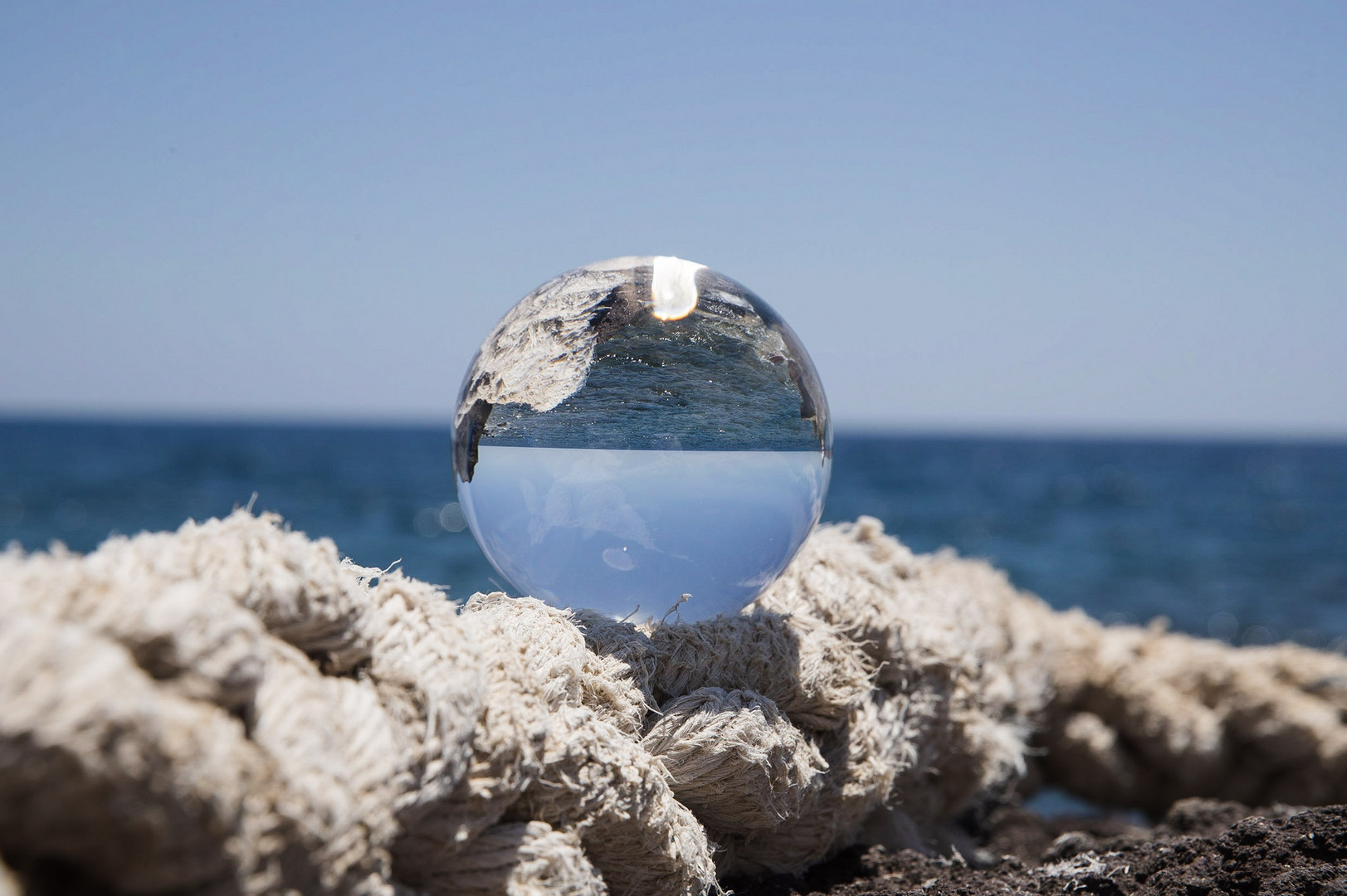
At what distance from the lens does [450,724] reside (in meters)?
1.34

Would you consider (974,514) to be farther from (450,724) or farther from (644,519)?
(450,724)

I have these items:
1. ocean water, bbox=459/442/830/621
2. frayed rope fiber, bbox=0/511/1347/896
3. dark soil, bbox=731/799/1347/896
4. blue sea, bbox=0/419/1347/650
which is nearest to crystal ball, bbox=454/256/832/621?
ocean water, bbox=459/442/830/621

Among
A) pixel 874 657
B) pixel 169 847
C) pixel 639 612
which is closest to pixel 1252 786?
pixel 874 657

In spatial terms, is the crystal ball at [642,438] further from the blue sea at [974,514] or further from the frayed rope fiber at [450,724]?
the blue sea at [974,514]

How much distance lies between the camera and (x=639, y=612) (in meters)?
2.19

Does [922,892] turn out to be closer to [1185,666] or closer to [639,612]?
[639,612]

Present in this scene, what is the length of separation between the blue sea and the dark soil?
2.72 m

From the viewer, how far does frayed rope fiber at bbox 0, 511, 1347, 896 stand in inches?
36.3

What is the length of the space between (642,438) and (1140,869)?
4.62 ft

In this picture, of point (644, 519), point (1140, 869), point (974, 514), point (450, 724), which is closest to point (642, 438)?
point (644, 519)

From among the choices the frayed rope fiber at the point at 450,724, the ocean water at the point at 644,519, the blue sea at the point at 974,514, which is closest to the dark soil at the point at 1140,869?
the frayed rope fiber at the point at 450,724

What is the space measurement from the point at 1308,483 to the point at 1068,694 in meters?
46.7

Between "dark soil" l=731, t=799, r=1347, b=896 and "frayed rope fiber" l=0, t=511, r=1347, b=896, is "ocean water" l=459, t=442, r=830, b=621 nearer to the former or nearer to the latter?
"frayed rope fiber" l=0, t=511, r=1347, b=896

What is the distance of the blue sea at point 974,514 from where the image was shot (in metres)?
14.2
